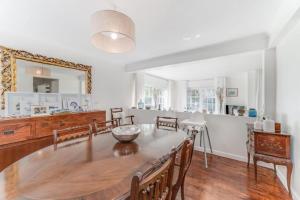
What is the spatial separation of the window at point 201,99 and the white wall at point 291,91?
4.63 meters

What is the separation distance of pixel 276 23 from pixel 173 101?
5.89 m

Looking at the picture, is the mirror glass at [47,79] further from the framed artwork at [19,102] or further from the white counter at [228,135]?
the white counter at [228,135]

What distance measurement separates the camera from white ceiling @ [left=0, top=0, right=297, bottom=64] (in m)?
1.72

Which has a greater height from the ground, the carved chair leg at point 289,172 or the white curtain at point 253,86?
the white curtain at point 253,86

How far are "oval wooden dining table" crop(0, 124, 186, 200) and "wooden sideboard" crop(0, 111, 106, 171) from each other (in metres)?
1.25

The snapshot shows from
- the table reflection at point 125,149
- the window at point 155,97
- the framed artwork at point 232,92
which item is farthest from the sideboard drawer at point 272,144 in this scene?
the framed artwork at point 232,92

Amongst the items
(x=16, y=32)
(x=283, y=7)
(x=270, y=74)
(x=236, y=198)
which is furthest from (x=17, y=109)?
(x=270, y=74)

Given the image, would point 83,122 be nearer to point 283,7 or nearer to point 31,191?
point 31,191

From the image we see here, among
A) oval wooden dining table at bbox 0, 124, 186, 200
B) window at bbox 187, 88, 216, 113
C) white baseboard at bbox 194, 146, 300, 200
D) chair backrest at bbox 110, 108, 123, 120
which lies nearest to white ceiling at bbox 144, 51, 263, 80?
chair backrest at bbox 110, 108, 123, 120

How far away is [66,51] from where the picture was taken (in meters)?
3.21

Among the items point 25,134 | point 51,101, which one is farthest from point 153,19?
point 25,134

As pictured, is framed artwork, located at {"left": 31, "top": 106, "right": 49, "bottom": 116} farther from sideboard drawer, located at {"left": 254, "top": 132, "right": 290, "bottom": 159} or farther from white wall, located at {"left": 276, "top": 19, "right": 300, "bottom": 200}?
white wall, located at {"left": 276, "top": 19, "right": 300, "bottom": 200}

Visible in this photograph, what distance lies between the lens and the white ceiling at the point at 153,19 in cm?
172

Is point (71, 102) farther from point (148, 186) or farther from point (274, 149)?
point (274, 149)
